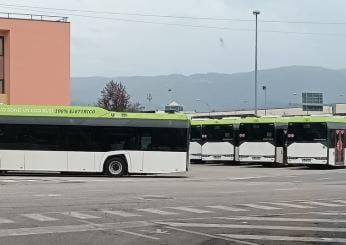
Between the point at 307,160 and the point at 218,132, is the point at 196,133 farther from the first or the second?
the point at 307,160

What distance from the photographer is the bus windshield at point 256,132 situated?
40.3 meters

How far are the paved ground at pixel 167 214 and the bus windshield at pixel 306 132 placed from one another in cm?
1605

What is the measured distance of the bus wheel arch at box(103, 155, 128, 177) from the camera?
28.0m

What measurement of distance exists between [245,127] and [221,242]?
1216 inches

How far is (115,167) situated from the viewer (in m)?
28.2

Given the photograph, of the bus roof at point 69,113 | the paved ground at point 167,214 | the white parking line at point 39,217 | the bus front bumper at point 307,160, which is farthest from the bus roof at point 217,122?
the white parking line at point 39,217

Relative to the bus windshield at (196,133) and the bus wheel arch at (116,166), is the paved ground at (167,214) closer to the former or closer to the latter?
the bus wheel arch at (116,166)

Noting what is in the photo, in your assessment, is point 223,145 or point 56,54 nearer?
point 223,145

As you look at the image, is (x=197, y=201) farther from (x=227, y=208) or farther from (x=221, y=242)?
(x=221, y=242)

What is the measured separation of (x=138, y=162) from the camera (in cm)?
2814

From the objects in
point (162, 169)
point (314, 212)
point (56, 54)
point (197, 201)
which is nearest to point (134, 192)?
point (197, 201)

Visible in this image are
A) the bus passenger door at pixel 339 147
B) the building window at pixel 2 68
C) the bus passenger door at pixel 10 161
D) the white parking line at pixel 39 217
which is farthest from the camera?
the building window at pixel 2 68

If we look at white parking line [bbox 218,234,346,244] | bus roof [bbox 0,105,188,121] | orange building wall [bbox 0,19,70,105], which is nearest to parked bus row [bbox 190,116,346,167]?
bus roof [bbox 0,105,188,121]

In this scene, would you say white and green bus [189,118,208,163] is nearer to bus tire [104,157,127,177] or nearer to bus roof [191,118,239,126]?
bus roof [191,118,239,126]
